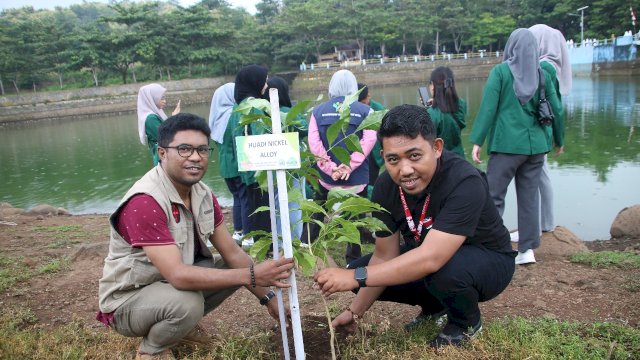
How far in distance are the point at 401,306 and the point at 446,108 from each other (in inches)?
65.7

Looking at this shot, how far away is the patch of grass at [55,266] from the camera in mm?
3699

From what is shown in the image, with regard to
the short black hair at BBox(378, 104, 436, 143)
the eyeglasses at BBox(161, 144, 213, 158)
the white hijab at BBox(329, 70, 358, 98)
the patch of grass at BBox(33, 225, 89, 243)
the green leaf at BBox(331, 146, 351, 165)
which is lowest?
the patch of grass at BBox(33, 225, 89, 243)

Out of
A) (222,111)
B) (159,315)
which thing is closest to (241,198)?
(222,111)

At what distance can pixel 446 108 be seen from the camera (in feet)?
12.6

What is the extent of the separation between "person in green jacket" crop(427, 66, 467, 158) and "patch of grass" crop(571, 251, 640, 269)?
1064 mm

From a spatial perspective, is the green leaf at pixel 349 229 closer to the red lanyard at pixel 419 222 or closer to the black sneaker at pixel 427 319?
the red lanyard at pixel 419 222

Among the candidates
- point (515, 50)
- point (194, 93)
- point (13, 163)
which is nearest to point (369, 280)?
point (515, 50)

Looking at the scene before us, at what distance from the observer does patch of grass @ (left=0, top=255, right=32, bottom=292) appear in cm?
341

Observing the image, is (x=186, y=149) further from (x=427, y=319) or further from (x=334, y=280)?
(x=427, y=319)

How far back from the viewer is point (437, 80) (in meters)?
3.86

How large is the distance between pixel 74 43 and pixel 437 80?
31851 mm

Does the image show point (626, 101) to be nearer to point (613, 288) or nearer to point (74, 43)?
point (613, 288)

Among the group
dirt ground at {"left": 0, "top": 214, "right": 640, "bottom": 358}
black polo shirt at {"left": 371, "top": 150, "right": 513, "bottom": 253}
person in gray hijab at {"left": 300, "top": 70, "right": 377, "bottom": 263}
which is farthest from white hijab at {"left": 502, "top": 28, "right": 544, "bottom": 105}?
black polo shirt at {"left": 371, "top": 150, "right": 513, "bottom": 253}

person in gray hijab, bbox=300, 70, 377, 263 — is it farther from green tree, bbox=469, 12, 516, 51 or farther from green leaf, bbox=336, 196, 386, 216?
green tree, bbox=469, 12, 516, 51
